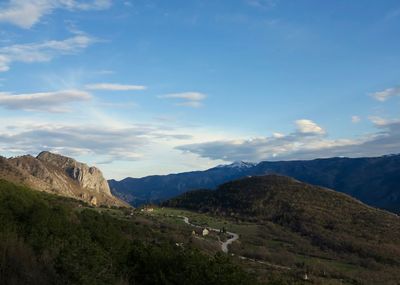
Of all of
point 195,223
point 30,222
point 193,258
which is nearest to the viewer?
point 193,258

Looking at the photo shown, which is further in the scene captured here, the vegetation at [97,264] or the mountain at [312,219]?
the mountain at [312,219]

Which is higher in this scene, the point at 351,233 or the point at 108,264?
the point at 108,264

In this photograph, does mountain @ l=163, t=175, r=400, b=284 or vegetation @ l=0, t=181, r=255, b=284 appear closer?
vegetation @ l=0, t=181, r=255, b=284

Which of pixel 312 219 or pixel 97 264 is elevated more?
pixel 97 264

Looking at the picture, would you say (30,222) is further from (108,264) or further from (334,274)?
(334,274)

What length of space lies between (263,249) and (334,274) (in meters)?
13.7

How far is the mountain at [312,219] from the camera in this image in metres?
70.2

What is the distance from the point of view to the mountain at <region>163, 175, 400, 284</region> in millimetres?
70250

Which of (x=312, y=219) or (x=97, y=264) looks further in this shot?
(x=312, y=219)

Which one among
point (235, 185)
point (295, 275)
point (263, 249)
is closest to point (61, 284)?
point (295, 275)

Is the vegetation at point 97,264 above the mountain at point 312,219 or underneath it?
above

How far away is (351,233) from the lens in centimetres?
8612

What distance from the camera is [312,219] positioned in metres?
95.6

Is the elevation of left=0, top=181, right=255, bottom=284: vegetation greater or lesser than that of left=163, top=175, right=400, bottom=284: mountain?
greater
